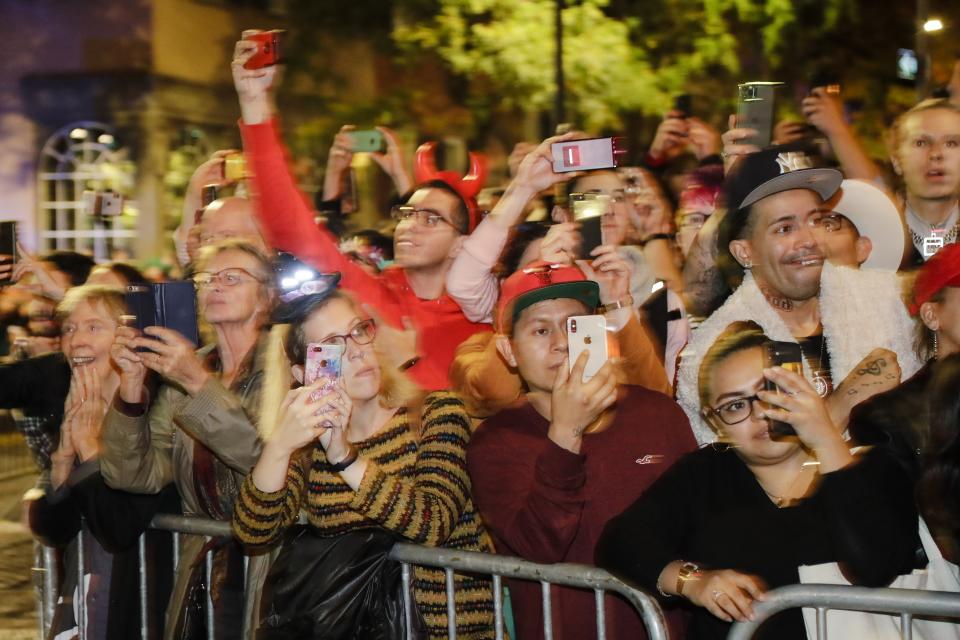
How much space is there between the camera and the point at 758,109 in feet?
16.5

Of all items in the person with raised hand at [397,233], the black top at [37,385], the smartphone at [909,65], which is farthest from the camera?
the smartphone at [909,65]

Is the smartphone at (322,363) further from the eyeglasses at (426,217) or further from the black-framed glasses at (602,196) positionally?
the eyeglasses at (426,217)

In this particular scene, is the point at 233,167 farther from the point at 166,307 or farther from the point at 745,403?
the point at 745,403

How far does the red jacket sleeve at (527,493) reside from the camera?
342cm

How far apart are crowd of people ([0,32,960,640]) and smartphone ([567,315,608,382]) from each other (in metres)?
0.02

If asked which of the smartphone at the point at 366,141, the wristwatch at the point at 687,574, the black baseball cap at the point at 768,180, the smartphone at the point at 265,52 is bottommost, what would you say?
the wristwatch at the point at 687,574

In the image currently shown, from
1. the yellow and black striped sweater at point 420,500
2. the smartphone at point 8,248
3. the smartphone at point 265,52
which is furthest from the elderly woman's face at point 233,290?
the smartphone at point 8,248

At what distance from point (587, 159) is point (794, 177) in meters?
0.75

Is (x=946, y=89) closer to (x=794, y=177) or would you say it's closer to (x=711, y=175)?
(x=711, y=175)

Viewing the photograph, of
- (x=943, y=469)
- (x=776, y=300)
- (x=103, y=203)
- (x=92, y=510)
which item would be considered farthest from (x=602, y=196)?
(x=103, y=203)

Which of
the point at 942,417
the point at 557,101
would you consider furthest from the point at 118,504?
the point at 557,101

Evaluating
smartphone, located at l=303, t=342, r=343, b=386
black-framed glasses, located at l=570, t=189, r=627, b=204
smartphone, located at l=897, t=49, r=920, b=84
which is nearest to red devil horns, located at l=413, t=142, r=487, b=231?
black-framed glasses, located at l=570, t=189, r=627, b=204

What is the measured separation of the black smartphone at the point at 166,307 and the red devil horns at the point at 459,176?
1.63 m

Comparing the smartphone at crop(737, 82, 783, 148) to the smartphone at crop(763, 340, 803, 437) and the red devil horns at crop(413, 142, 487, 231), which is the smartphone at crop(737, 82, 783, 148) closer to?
the red devil horns at crop(413, 142, 487, 231)
